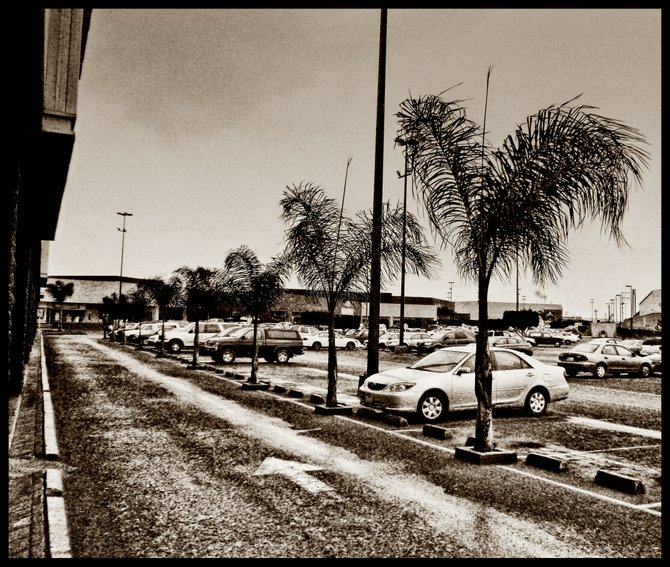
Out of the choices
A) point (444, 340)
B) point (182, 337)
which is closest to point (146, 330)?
point (182, 337)

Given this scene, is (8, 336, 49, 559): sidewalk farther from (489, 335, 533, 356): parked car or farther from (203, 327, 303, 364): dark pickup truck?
(489, 335, 533, 356): parked car

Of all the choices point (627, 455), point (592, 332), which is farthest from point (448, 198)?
point (592, 332)

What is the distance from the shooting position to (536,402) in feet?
45.9

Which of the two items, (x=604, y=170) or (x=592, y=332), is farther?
(x=592, y=332)

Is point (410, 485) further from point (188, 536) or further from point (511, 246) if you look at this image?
point (511, 246)

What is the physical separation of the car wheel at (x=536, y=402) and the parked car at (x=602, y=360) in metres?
12.5

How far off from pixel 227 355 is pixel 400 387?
59.2 ft

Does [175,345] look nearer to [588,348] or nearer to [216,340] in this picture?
[216,340]

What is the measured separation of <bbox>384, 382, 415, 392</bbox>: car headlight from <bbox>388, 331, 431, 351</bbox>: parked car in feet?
92.8

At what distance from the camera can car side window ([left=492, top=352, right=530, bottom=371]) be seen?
13.6 m

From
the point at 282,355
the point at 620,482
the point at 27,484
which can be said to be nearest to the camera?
the point at 27,484

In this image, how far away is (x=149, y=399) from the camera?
1523cm
